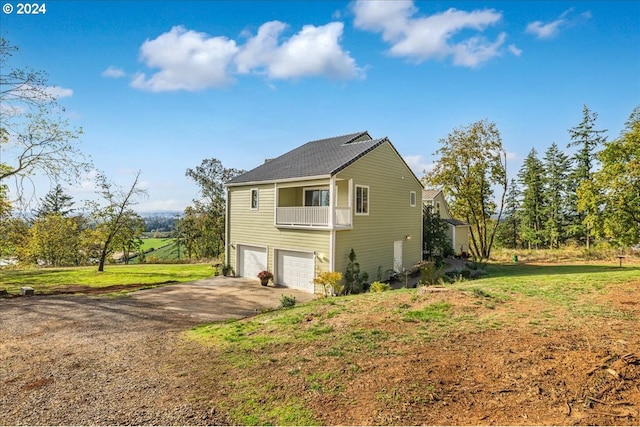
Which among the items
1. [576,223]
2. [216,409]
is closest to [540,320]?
[216,409]

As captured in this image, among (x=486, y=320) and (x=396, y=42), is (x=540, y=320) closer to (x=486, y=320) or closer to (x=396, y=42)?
(x=486, y=320)

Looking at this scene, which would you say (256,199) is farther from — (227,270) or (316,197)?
(227,270)

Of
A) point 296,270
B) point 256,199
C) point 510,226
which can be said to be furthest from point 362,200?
point 510,226

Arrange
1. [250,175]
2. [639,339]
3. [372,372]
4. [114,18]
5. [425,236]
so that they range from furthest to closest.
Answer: [425,236]
[250,175]
[114,18]
[639,339]
[372,372]

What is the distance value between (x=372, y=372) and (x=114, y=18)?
13881 mm

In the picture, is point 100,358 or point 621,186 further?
point 621,186

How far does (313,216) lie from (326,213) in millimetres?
769

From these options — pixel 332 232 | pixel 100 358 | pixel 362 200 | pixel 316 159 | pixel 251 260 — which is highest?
pixel 316 159

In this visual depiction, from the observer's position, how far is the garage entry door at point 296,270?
15953 millimetres

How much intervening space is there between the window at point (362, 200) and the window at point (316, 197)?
167 centimetres

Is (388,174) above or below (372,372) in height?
above

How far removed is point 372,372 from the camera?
5.01 meters

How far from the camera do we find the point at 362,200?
54.5ft

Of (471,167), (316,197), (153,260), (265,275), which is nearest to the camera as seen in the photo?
(265,275)
